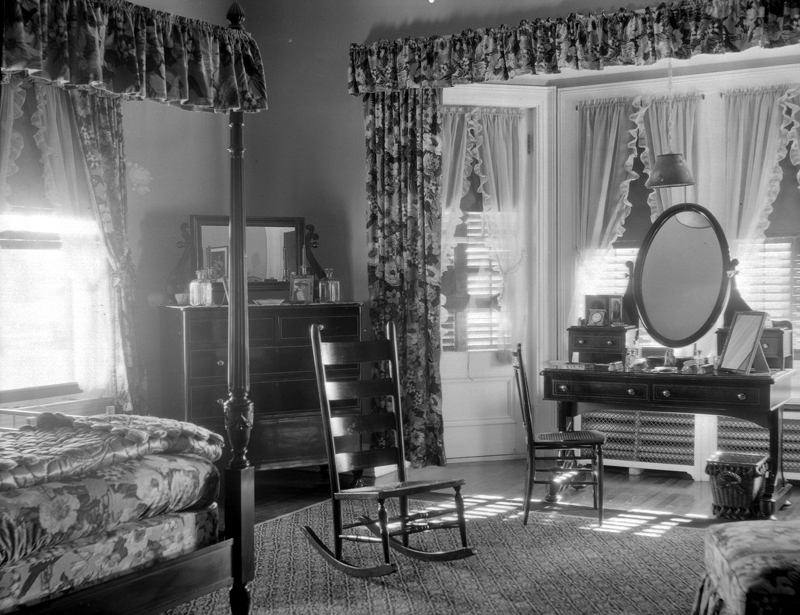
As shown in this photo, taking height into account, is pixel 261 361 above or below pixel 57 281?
below

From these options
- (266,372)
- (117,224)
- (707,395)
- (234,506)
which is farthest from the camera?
(266,372)

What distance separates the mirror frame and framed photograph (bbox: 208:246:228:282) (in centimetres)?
7

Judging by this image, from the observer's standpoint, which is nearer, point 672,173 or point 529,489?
point 529,489

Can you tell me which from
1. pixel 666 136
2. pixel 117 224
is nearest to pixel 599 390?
pixel 666 136

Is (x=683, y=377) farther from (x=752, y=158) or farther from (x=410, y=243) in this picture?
(x=410, y=243)

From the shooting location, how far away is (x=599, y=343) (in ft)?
17.8

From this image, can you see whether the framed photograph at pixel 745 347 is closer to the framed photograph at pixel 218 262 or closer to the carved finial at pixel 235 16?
the framed photograph at pixel 218 262

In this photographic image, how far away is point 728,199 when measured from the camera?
5.82 metres

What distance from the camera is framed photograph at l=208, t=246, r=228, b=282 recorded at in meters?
5.55

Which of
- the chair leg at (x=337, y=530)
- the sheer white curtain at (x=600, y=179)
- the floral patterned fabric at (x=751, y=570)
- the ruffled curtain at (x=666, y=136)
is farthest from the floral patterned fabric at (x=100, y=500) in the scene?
the ruffled curtain at (x=666, y=136)

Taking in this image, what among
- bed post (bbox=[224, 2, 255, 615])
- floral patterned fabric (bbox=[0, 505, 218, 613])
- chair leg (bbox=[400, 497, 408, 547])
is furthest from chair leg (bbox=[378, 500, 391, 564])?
floral patterned fabric (bbox=[0, 505, 218, 613])

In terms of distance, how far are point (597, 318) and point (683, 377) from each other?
800 millimetres

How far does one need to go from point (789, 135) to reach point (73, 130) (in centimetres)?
463

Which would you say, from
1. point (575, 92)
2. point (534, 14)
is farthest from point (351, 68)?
point (575, 92)
